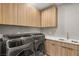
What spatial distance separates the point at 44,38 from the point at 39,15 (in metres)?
0.35

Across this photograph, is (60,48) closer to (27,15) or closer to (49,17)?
(49,17)

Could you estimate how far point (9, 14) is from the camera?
193cm

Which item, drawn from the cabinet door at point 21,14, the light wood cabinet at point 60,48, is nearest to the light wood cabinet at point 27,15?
the cabinet door at point 21,14

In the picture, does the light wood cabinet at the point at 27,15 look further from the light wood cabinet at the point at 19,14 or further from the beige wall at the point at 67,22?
the beige wall at the point at 67,22

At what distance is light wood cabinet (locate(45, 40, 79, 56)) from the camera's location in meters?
1.86

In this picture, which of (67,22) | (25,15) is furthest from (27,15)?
(67,22)

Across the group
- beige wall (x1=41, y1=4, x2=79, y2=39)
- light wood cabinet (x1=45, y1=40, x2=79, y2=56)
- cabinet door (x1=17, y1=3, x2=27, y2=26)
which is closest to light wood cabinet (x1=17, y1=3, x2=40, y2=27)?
cabinet door (x1=17, y1=3, x2=27, y2=26)

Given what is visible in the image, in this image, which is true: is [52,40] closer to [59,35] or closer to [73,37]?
[59,35]

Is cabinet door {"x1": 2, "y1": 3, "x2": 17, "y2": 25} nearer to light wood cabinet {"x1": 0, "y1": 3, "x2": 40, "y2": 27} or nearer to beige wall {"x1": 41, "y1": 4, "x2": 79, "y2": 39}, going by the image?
light wood cabinet {"x1": 0, "y1": 3, "x2": 40, "y2": 27}

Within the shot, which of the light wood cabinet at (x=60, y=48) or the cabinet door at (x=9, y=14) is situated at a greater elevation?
the cabinet door at (x=9, y=14)

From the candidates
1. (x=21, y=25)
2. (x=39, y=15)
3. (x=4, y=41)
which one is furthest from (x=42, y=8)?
(x=4, y=41)

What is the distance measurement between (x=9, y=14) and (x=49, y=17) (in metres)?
0.60

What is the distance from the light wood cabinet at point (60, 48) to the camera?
73.2 inches

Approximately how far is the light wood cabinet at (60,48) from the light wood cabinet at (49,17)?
0.26 meters
